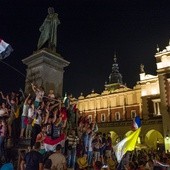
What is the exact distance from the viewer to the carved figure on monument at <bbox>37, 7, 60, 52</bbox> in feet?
39.3

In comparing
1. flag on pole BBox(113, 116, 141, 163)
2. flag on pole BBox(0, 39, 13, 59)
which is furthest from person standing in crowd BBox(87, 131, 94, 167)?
flag on pole BBox(0, 39, 13, 59)

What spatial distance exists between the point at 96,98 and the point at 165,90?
76.0ft

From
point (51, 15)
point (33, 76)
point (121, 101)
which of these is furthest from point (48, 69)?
point (121, 101)

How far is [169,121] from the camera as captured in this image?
34938mm

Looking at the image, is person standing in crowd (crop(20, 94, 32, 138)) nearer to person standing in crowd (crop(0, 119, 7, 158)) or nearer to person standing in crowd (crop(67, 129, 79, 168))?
person standing in crowd (crop(0, 119, 7, 158))

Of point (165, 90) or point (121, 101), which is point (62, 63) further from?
point (121, 101)

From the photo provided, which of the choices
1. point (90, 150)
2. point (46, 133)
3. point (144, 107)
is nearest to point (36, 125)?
point (46, 133)

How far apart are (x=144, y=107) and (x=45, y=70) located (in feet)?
117

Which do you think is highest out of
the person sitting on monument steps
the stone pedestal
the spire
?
the spire

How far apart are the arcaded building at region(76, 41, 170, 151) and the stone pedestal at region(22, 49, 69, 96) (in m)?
21.6

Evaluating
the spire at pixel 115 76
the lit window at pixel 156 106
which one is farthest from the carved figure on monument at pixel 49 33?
the spire at pixel 115 76

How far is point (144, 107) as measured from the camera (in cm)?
4359

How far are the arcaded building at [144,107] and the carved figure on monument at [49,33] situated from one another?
830 inches

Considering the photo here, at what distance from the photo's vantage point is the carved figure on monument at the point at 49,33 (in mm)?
11984
